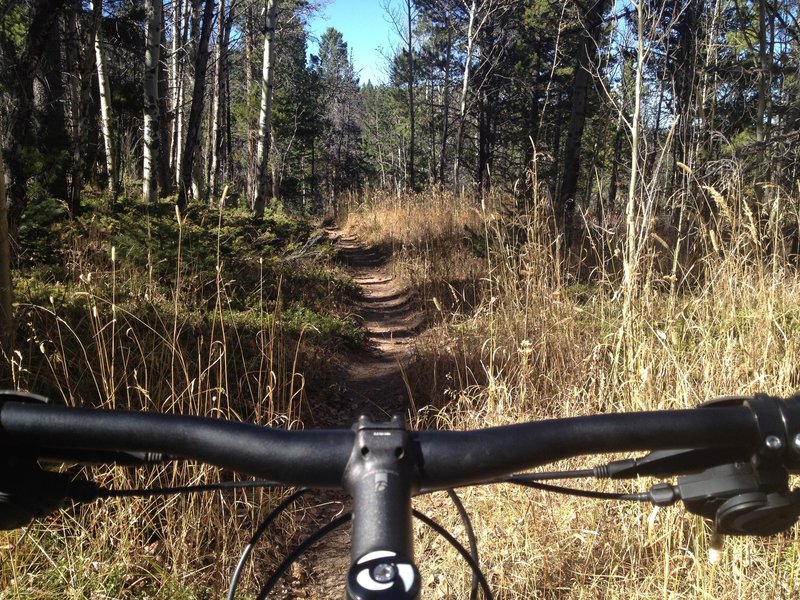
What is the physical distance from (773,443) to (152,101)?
1105cm

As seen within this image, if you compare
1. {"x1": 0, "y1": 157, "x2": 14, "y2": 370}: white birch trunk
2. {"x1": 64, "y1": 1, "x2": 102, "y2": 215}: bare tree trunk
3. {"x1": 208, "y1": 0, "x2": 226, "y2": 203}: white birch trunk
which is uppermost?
{"x1": 208, "y1": 0, "x2": 226, "y2": 203}: white birch trunk

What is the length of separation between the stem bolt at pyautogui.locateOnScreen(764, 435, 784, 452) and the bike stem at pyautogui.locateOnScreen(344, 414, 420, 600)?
0.45m

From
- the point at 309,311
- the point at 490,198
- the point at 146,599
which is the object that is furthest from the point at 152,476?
the point at 490,198

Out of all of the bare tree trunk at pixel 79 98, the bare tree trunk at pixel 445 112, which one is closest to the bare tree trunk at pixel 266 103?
the bare tree trunk at pixel 79 98

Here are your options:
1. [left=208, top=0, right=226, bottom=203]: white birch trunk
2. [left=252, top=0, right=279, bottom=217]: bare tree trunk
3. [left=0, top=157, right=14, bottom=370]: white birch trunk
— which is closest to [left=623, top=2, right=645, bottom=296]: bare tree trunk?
[left=0, top=157, right=14, bottom=370]: white birch trunk

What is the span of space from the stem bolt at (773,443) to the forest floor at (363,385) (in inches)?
26.2

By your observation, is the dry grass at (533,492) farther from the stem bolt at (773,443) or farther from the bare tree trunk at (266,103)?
the bare tree trunk at (266,103)

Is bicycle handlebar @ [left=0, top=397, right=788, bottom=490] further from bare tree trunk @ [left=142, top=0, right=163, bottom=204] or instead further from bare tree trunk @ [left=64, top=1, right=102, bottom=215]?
bare tree trunk @ [left=142, top=0, right=163, bottom=204]

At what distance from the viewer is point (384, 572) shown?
56cm

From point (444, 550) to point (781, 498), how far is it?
7.00ft

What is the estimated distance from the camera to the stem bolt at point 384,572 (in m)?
0.55

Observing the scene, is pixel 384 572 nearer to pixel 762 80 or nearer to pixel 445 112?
pixel 762 80

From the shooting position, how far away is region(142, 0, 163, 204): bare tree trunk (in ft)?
32.1

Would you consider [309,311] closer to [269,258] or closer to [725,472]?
[269,258]
